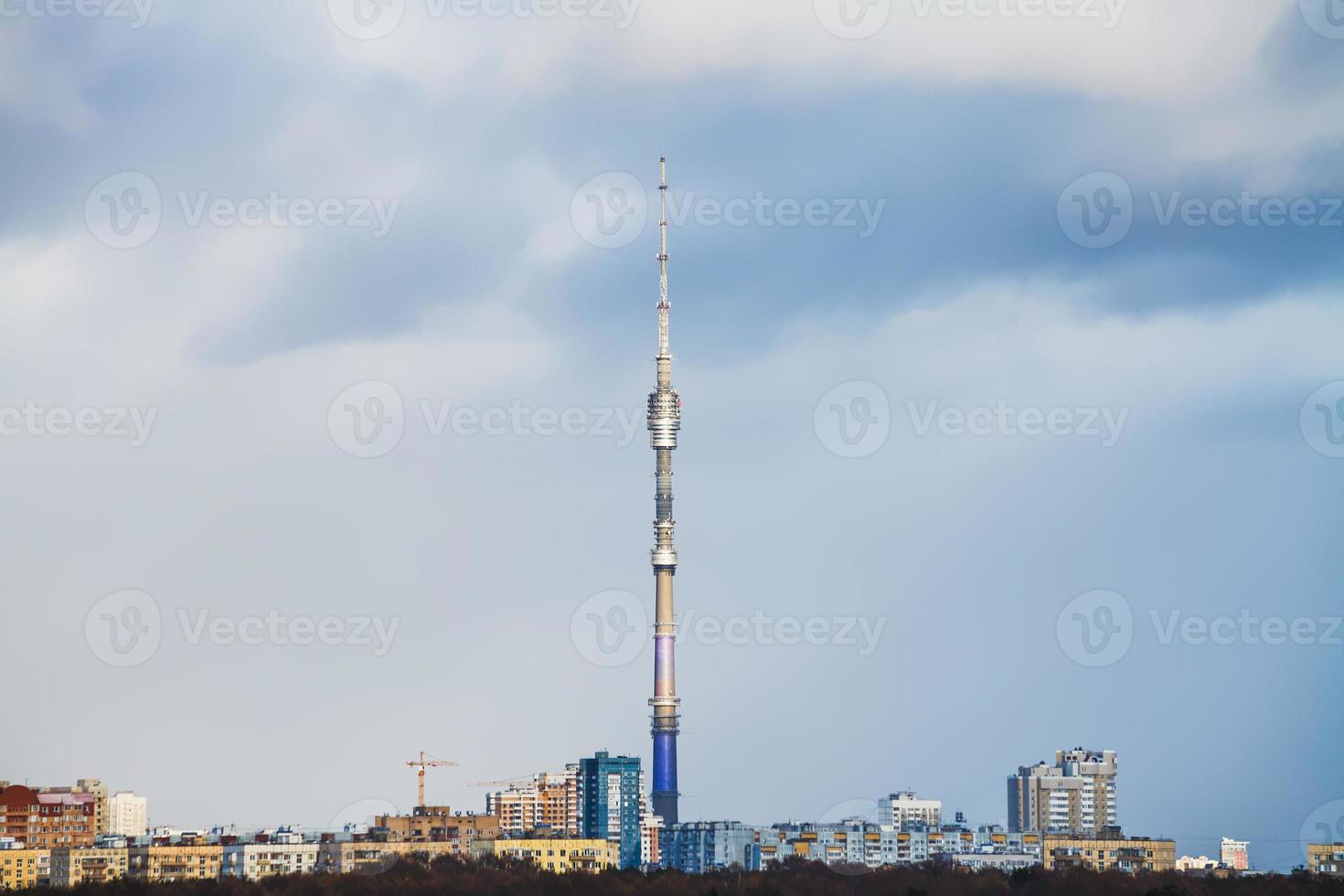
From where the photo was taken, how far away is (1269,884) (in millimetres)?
135125

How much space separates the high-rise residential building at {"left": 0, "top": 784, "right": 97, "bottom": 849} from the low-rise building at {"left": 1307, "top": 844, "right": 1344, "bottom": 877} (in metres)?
100

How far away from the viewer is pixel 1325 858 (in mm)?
181000

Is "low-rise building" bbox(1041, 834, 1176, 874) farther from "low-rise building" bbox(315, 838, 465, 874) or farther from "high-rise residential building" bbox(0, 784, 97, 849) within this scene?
"high-rise residential building" bbox(0, 784, 97, 849)

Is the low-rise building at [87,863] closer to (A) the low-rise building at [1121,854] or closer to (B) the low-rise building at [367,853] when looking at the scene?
(B) the low-rise building at [367,853]

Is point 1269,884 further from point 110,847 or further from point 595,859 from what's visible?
point 110,847

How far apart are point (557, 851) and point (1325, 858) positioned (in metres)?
61.4

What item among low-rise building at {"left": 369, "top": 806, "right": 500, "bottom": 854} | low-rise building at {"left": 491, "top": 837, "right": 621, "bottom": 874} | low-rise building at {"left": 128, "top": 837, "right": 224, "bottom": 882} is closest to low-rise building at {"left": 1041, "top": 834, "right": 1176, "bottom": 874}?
low-rise building at {"left": 491, "top": 837, "right": 621, "bottom": 874}

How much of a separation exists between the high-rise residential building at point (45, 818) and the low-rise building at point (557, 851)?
3724cm

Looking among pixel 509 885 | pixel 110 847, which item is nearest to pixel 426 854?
pixel 110 847

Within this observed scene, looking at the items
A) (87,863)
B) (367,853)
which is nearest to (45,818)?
(87,863)

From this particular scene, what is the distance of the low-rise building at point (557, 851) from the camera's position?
174000 millimetres

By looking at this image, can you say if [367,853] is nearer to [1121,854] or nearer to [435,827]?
[435,827]

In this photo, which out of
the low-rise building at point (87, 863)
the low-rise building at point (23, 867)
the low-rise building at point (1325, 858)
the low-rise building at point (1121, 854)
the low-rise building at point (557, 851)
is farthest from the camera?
the low-rise building at point (1121, 854)

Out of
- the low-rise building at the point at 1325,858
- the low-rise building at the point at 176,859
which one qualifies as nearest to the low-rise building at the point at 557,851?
the low-rise building at the point at 176,859
